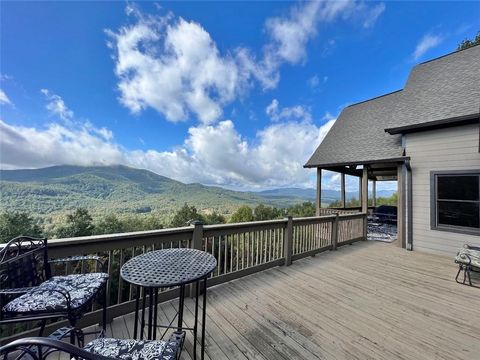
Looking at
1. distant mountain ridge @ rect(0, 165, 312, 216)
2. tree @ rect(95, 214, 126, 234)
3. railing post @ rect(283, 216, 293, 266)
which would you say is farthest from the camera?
distant mountain ridge @ rect(0, 165, 312, 216)

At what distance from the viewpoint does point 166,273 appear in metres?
1.80

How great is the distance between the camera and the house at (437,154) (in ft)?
17.4

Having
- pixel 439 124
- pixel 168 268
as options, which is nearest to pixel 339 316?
pixel 168 268

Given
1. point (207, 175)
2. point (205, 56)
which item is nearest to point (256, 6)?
point (205, 56)

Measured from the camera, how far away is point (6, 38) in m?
7.23

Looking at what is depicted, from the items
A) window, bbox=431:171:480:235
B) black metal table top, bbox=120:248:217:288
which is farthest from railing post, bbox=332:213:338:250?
black metal table top, bbox=120:248:217:288

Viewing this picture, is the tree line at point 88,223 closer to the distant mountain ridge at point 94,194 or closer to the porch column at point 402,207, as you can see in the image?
the porch column at point 402,207

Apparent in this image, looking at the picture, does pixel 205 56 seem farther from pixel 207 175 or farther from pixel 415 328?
pixel 207 175

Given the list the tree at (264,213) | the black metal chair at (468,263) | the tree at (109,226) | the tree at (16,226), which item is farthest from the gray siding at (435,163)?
the tree at (16,226)

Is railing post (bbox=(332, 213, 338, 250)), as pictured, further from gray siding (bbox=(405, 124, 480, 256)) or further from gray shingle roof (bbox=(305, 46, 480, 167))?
gray shingle roof (bbox=(305, 46, 480, 167))

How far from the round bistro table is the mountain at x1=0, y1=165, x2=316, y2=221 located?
12091 millimetres

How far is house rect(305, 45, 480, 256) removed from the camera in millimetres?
5316

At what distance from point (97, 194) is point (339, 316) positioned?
28686mm

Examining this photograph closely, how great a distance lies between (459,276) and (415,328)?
2855 millimetres
